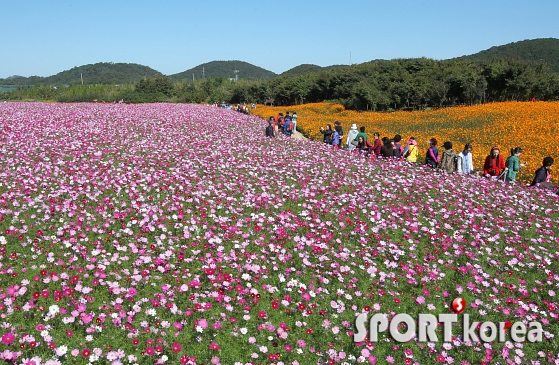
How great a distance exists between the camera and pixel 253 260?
6.59 metres

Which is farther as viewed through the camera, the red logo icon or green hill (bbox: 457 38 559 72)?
green hill (bbox: 457 38 559 72)

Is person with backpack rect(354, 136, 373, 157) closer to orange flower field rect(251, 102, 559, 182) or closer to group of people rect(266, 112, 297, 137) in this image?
orange flower field rect(251, 102, 559, 182)

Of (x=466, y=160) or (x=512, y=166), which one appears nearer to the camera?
(x=512, y=166)

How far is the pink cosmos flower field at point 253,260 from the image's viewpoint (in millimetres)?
4793

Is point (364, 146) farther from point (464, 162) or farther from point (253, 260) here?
point (253, 260)

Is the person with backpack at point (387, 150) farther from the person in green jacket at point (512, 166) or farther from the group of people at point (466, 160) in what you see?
the person in green jacket at point (512, 166)

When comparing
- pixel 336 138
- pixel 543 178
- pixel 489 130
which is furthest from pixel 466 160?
pixel 489 130

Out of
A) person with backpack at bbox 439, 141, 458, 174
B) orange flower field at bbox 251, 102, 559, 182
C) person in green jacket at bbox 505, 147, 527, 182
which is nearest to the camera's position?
person in green jacket at bbox 505, 147, 527, 182

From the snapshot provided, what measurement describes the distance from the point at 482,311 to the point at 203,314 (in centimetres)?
410

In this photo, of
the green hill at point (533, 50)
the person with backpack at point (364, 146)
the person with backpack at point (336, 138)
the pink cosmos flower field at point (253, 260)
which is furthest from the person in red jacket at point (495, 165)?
the green hill at point (533, 50)

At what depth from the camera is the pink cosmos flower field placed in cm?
479

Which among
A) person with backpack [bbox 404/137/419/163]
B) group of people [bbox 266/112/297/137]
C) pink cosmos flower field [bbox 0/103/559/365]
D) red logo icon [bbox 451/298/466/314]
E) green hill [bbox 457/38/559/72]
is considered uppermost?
green hill [bbox 457/38/559/72]

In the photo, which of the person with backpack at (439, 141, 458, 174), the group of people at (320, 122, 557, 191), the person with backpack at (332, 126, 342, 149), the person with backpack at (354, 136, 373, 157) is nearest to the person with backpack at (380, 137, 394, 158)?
the group of people at (320, 122, 557, 191)

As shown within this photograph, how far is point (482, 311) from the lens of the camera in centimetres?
580
